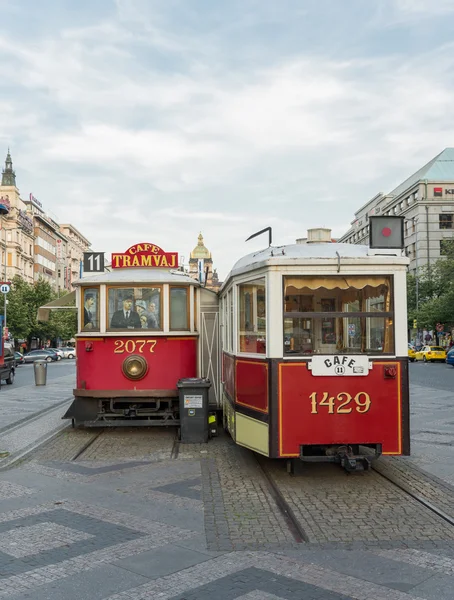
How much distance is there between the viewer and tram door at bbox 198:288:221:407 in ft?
39.7

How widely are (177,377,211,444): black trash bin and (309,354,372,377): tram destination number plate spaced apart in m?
3.55

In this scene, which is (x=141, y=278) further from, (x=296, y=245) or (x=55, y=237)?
(x=55, y=237)

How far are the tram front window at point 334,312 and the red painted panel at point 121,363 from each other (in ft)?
14.1

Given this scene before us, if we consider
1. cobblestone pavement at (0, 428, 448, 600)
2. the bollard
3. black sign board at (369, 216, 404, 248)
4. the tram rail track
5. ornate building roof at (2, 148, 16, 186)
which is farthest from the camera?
ornate building roof at (2, 148, 16, 186)

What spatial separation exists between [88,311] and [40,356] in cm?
4415

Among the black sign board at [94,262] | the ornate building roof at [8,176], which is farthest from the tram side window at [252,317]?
the ornate building roof at [8,176]

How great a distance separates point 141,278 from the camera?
1135cm

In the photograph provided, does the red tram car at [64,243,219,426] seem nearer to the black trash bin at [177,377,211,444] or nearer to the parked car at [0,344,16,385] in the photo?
the black trash bin at [177,377,211,444]

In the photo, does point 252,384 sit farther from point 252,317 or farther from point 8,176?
point 8,176

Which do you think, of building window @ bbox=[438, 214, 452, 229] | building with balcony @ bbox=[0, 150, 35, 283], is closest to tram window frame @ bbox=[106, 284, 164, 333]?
building with balcony @ bbox=[0, 150, 35, 283]

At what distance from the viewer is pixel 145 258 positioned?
39.7 feet

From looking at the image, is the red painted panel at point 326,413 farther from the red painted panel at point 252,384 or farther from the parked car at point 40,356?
the parked car at point 40,356

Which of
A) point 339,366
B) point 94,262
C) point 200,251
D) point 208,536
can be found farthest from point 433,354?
point 200,251

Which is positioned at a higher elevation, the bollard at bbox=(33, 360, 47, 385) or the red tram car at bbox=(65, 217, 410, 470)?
the red tram car at bbox=(65, 217, 410, 470)
